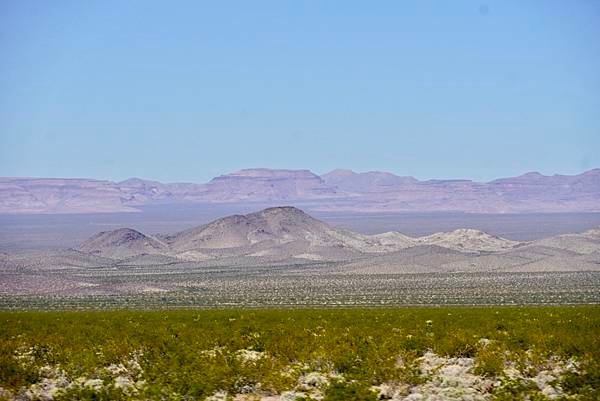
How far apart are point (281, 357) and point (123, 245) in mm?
130892

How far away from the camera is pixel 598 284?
72.4 m

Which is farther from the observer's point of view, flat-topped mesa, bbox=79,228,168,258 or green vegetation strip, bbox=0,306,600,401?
flat-topped mesa, bbox=79,228,168,258

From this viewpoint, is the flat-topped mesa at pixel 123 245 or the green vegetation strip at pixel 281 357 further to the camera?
the flat-topped mesa at pixel 123 245

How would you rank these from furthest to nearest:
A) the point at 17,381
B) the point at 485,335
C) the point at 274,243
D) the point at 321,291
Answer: the point at 274,243
the point at 321,291
the point at 485,335
the point at 17,381

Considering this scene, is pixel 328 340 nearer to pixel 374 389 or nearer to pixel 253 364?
pixel 253 364

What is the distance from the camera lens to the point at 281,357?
16938 millimetres

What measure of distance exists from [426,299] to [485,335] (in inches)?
1540

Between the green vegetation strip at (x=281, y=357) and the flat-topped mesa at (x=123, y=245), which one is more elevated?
the green vegetation strip at (x=281, y=357)

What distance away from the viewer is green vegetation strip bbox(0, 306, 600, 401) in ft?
47.8

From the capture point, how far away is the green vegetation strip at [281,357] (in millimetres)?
14570

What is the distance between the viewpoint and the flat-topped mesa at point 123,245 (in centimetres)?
13931

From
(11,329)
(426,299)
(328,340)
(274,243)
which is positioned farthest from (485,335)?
(274,243)

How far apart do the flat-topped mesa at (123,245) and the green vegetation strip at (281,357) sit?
11921 centimetres

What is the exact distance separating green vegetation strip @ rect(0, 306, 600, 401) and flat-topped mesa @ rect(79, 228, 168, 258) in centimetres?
11921
